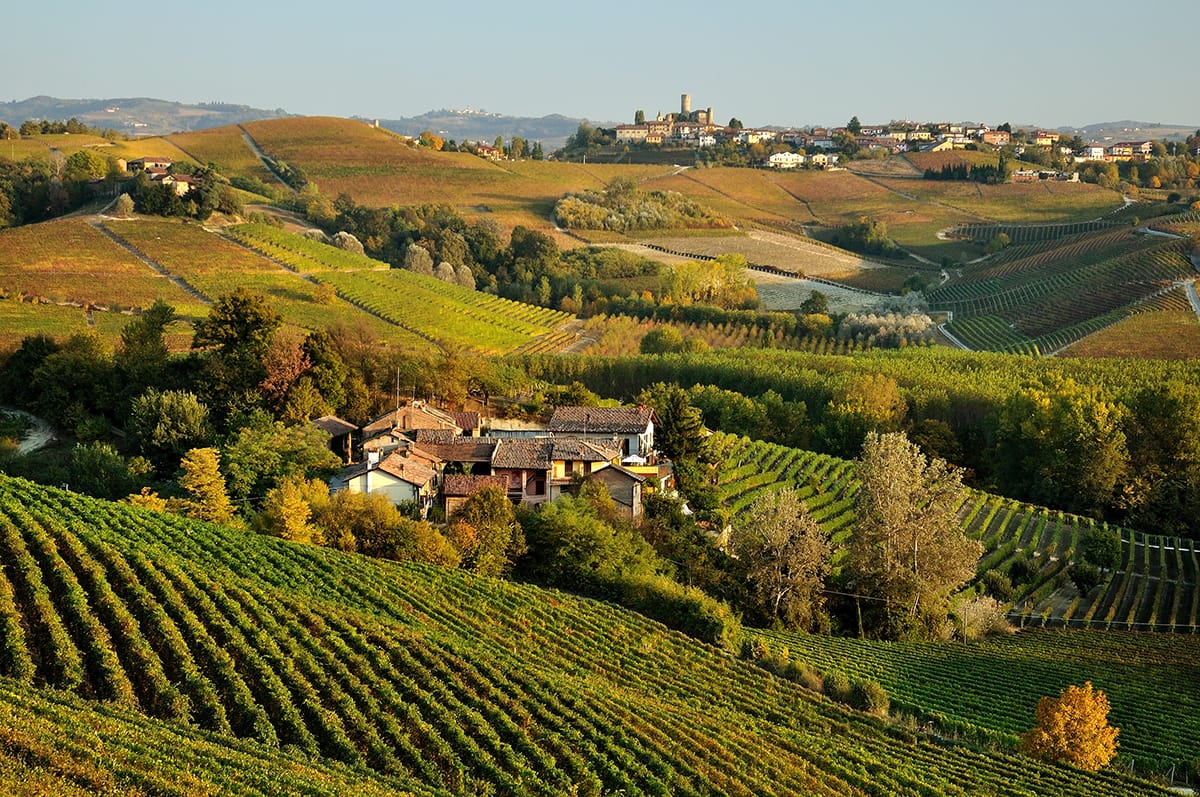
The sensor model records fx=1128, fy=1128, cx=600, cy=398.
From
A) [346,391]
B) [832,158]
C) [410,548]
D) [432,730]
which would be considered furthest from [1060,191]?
[432,730]

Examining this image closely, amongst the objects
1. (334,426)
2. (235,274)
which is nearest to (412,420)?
(334,426)

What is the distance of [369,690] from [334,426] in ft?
75.6

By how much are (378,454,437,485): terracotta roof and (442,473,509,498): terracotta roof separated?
68cm

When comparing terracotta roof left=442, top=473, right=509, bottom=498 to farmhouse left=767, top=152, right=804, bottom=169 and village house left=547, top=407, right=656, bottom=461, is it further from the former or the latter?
farmhouse left=767, top=152, right=804, bottom=169

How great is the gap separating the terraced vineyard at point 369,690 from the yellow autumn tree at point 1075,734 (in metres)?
0.77

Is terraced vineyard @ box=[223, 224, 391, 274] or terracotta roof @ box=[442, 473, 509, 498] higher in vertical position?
terraced vineyard @ box=[223, 224, 391, 274]

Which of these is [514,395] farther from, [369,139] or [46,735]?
[369,139]

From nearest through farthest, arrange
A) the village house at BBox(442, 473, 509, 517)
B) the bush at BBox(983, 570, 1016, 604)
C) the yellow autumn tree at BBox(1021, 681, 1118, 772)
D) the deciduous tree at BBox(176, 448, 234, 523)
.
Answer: the yellow autumn tree at BBox(1021, 681, 1118, 772)
the deciduous tree at BBox(176, 448, 234, 523)
the village house at BBox(442, 473, 509, 517)
the bush at BBox(983, 570, 1016, 604)

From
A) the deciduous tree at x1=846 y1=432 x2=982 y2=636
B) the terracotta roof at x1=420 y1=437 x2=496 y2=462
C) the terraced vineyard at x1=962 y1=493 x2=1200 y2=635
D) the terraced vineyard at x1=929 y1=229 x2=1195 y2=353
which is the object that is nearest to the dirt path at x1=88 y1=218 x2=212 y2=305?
the terracotta roof at x1=420 y1=437 x2=496 y2=462

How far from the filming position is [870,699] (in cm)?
2642

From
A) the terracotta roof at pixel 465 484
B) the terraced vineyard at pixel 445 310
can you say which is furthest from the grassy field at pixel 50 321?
the terracotta roof at pixel 465 484

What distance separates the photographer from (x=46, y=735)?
14203 mm

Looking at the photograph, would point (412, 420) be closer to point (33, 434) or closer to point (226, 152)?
point (33, 434)

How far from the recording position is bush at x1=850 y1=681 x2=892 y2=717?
2630 cm
